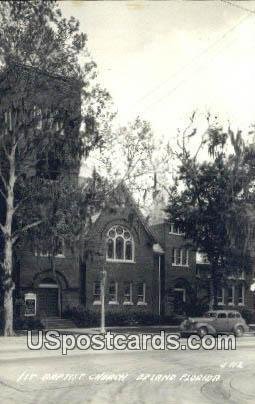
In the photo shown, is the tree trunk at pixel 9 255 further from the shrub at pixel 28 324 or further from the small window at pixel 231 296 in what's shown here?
the small window at pixel 231 296

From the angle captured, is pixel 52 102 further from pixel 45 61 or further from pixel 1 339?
pixel 1 339

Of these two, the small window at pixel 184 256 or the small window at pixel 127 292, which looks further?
the small window at pixel 184 256

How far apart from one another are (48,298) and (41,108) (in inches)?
572

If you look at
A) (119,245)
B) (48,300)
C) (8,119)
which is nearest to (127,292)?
(119,245)

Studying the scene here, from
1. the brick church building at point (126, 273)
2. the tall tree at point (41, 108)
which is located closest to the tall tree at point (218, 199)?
the brick church building at point (126, 273)

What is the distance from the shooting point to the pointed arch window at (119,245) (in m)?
41.5

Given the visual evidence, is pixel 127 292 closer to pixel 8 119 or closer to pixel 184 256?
pixel 184 256

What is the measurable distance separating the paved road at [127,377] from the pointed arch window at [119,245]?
2125 centimetres

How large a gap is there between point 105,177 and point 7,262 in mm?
6101

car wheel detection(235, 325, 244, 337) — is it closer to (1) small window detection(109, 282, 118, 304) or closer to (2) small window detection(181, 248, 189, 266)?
(1) small window detection(109, 282, 118, 304)

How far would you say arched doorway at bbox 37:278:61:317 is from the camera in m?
36.7

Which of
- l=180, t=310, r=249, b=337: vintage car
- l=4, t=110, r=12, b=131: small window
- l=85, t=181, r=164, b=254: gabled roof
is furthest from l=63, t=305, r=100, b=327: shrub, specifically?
l=4, t=110, r=12, b=131: small window

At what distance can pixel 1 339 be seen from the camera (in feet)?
87.2

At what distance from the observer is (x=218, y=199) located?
36219 mm
